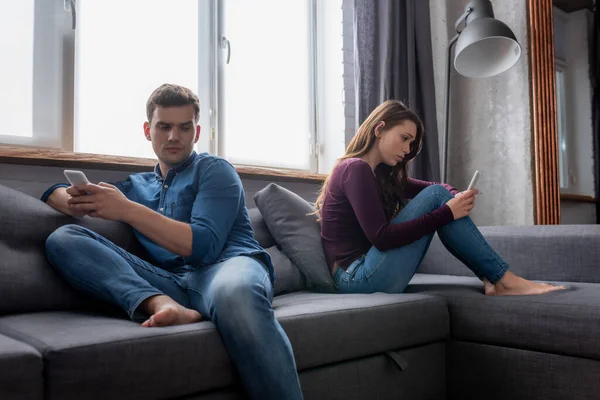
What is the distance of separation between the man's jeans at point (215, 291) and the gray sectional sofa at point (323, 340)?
0.05 metres

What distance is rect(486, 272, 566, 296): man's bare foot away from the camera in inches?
68.4

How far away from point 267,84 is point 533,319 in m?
A: 1.81

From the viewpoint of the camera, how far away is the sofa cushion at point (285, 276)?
1.89 meters

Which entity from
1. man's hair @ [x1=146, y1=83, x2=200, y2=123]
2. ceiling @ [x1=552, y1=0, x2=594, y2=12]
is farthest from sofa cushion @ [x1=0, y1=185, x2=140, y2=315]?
ceiling @ [x1=552, y1=0, x2=594, y2=12]

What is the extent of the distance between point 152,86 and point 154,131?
94 cm

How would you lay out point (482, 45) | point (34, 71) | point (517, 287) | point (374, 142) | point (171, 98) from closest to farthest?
point (171, 98)
point (517, 287)
point (374, 142)
point (34, 71)
point (482, 45)

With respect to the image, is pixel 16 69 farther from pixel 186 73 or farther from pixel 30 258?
pixel 30 258

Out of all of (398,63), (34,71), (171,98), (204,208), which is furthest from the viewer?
(398,63)

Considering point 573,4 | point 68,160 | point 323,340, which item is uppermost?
point 573,4

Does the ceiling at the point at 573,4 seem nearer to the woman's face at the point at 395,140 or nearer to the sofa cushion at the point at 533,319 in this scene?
the woman's face at the point at 395,140

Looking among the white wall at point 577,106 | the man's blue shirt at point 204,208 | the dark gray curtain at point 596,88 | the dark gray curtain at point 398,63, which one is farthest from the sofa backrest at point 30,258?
the dark gray curtain at point 596,88

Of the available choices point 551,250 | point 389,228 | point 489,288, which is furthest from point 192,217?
point 551,250

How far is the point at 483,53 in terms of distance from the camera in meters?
2.88

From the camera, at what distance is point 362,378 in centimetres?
150
